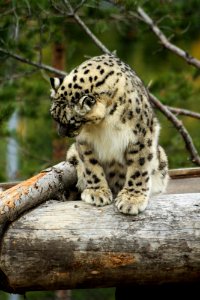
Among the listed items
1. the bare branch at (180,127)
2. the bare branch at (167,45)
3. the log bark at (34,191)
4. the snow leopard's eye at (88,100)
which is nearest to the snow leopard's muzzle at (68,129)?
the snow leopard's eye at (88,100)

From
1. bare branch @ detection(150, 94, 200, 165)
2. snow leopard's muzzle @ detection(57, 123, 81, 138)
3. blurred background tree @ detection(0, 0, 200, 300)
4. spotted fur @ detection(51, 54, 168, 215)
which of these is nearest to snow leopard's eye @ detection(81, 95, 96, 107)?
spotted fur @ detection(51, 54, 168, 215)

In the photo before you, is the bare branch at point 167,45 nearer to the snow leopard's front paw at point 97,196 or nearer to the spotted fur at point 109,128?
the spotted fur at point 109,128

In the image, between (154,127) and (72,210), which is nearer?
(72,210)

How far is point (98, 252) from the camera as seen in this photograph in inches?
187

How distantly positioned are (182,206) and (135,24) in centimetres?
446

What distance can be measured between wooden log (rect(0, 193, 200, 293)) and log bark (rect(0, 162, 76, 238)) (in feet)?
0.26

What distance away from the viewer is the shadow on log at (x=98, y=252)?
4.73 m

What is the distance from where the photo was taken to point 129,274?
475cm

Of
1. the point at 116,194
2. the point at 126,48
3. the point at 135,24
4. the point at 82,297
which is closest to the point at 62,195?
the point at 116,194

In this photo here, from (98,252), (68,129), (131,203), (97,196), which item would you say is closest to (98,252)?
(98,252)

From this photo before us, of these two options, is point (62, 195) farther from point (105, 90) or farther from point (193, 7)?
point (193, 7)

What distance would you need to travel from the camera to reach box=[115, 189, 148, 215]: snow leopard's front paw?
16.3ft

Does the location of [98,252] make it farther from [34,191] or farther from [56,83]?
[56,83]

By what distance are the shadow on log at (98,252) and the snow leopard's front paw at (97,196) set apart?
0.32 m
